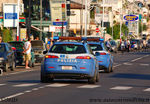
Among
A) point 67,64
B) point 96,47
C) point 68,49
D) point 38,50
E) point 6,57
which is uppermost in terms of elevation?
point 68,49

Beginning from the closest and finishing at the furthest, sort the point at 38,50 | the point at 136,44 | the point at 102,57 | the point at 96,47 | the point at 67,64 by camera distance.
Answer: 1. the point at 67,64
2. the point at 102,57
3. the point at 96,47
4. the point at 38,50
5. the point at 136,44

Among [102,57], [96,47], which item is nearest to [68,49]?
[102,57]

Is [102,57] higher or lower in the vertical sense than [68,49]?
lower

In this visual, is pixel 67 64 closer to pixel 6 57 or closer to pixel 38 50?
pixel 6 57

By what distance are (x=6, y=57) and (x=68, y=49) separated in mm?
10327

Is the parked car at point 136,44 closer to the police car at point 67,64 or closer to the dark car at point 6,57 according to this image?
the dark car at point 6,57

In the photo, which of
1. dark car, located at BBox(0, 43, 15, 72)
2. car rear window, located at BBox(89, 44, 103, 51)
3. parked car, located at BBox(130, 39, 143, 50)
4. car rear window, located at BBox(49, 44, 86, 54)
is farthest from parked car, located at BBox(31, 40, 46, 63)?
parked car, located at BBox(130, 39, 143, 50)

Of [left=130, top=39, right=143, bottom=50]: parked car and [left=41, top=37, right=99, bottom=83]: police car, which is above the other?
[left=41, top=37, right=99, bottom=83]: police car

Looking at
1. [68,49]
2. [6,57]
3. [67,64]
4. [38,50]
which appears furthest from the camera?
[38,50]

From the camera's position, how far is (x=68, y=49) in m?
20.0

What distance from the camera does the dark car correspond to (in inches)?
1154

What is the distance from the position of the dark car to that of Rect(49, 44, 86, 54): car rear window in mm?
9617

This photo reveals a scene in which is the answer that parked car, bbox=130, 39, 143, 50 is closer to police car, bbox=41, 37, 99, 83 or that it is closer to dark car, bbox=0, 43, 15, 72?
dark car, bbox=0, 43, 15, 72

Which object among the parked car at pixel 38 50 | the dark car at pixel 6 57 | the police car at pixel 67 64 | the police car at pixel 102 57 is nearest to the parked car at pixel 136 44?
the parked car at pixel 38 50
